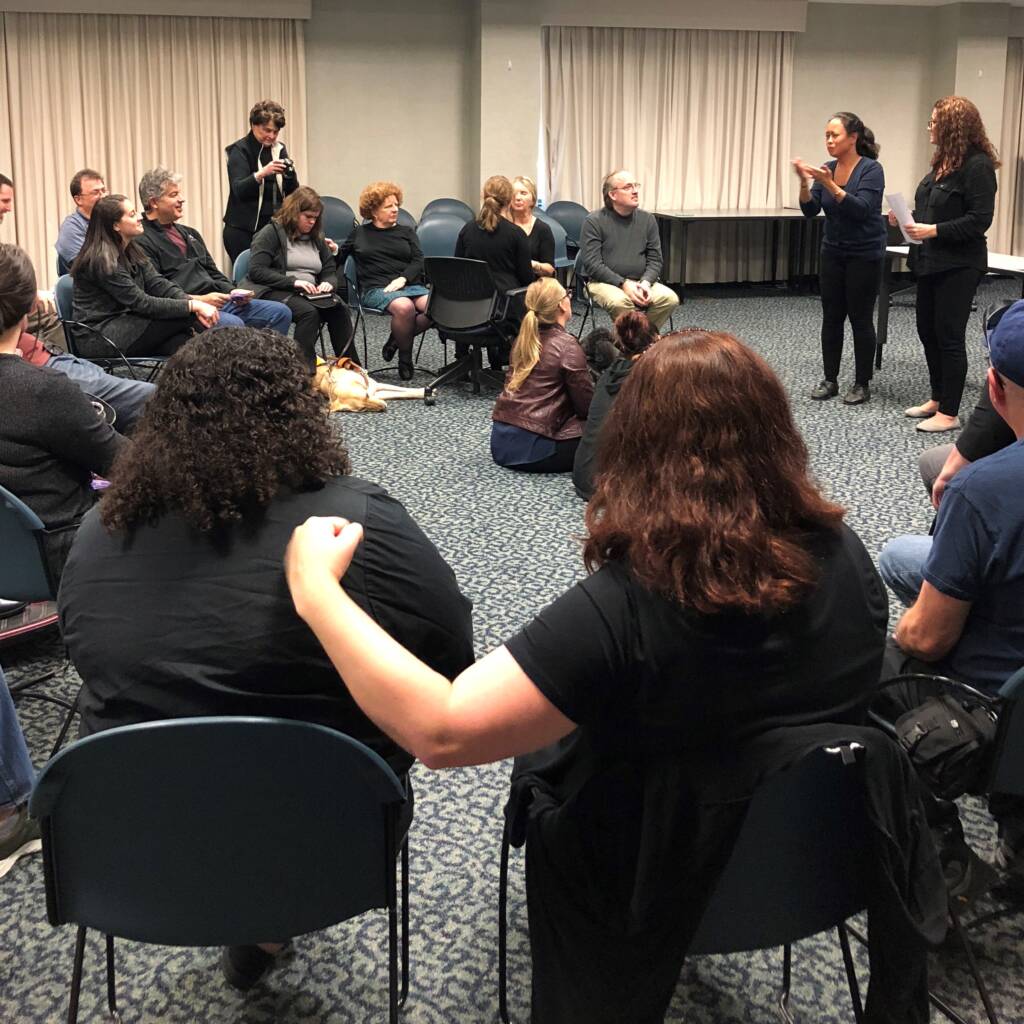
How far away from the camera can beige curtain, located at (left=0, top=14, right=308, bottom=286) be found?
8812 mm

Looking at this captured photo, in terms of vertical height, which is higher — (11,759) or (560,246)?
(560,246)

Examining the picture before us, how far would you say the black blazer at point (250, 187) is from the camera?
22.9 ft

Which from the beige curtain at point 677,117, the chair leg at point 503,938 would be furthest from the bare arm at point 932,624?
the beige curtain at point 677,117

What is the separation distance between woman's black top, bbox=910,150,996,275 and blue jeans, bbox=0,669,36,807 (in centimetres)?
446

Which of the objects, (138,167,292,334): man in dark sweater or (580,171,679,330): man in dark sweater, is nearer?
(138,167,292,334): man in dark sweater

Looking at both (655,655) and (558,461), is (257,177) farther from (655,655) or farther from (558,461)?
A: (655,655)

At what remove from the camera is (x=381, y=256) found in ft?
23.2

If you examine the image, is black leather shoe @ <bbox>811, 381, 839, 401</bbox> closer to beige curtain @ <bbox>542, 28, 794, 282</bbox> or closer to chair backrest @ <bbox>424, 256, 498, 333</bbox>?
chair backrest @ <bbox>424, 256, 498, 333</bbox>

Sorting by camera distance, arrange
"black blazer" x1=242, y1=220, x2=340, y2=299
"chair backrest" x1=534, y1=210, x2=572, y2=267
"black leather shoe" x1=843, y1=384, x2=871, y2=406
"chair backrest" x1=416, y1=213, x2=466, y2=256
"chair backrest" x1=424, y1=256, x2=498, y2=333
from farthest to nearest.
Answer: "chair backrest" x1=416, y1=213, x2=466, y2=256 < "chair backrest" x1=534, y1=210, x2=572, y2=267 < "black blazer" x1=242, y1=220, x2=340, y2=299 < "chair backrest" x1=424, y1=256, x2=498, y2=333 < "black leather shoe" x1=843, y1=384, x2=871, y2=406

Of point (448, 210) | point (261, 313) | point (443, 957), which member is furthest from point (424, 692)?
point (448, 210)

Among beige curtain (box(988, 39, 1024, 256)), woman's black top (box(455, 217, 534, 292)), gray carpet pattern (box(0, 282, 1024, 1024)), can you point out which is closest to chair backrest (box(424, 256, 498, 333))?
woman's black top (box(455, 217, 534, 292))

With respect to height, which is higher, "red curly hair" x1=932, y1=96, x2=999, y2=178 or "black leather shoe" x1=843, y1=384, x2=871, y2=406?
"red curly hair" x1=932, y1=96, x2=999, y2=178

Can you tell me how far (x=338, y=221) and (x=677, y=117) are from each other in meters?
3.24

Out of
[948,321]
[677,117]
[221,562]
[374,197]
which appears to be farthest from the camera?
[677,117]
